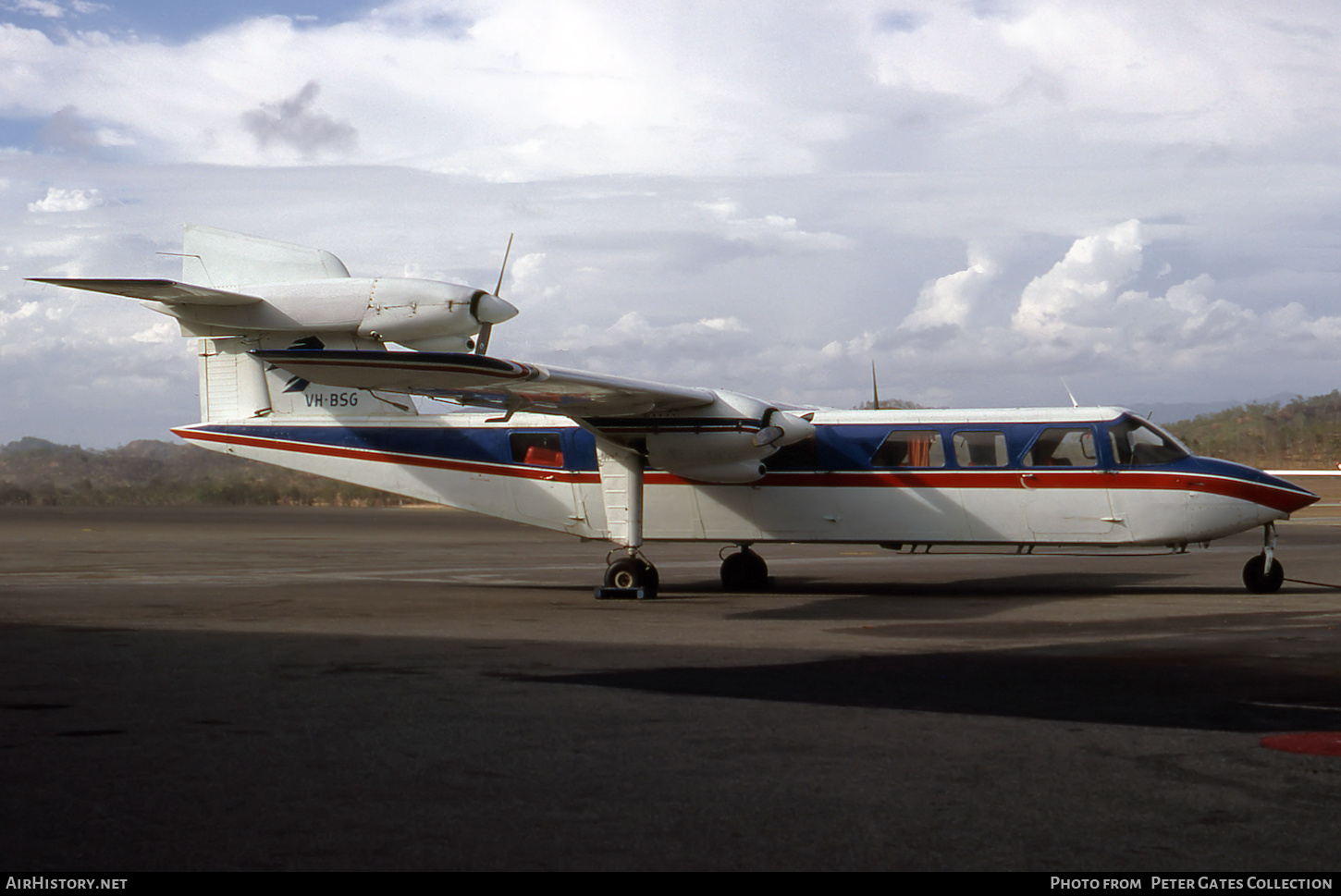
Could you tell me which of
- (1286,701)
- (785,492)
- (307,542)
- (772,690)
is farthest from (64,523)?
(1286,701)

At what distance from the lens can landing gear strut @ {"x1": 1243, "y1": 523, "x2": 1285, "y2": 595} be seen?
15758 mm

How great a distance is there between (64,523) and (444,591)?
2960cm

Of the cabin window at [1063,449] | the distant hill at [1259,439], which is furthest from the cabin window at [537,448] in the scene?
the distant hill at [1259,439]

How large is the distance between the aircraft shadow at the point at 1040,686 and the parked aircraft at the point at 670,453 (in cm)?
547

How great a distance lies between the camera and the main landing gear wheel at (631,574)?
16141 millimetres

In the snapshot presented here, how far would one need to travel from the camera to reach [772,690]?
8242 millimetres

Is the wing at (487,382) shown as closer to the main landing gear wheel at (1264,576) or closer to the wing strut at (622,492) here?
the wing strut at (622,492)

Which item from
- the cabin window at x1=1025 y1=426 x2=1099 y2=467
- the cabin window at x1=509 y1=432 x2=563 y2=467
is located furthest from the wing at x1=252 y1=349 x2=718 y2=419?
the cabin window at x1=1025 y1=426 x2=1099 y2=467

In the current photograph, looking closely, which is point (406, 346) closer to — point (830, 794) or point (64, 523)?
point (830, 794)

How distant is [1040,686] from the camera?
8352 millimetres

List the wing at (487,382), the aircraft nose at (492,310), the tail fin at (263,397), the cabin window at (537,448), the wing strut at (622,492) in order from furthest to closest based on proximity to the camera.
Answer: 1. the tail fin at (263,397)
2. the cabin window at (537,448)
3. the wing strut at (622,492)
4. the aircraft nose at (492,310)
5. the wing at (487,382)

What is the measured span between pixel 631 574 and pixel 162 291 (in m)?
6.99

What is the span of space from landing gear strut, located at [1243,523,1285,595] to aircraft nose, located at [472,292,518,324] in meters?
10.5

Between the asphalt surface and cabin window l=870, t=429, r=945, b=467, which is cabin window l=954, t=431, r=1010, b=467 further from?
the asphalt surface
